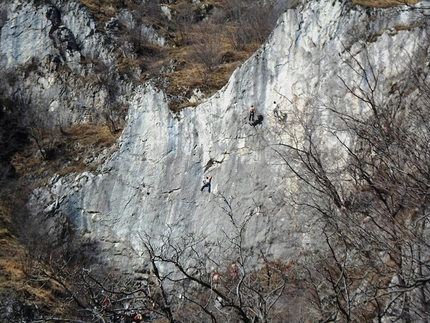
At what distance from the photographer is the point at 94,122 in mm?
23062

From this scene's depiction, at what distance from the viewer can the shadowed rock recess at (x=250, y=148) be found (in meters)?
13.6

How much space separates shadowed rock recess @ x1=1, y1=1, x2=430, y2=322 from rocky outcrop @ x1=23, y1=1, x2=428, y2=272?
0.04m

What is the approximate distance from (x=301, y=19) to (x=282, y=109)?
10.9 feet

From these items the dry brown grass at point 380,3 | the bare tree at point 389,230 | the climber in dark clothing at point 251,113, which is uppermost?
the dry brown grass at point 380,3

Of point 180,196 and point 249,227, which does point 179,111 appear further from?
point 249,227

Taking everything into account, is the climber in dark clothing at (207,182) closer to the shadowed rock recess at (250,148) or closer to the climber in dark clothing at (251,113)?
the shadowed rock recess at (250,148)

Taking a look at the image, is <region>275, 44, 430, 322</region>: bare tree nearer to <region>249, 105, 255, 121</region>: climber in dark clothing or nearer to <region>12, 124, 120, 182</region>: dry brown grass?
<region>249, 105, 255, 121</region>: climber in dark clothing

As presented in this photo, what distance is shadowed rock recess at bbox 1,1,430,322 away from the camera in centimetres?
1357

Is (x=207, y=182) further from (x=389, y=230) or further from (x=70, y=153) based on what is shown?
(x=389, y=230)

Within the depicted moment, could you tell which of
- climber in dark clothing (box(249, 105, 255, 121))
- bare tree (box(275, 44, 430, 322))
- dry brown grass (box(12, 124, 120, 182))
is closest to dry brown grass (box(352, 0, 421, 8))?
climber in dark clothing (box(249, 105, 255, 121))

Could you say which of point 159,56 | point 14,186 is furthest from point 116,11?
point 14,186

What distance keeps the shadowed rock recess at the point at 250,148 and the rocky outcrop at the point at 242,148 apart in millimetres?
40

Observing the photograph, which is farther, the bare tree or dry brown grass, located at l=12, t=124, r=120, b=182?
dry brown grass, located at l=12, t=124, r=120, b=182

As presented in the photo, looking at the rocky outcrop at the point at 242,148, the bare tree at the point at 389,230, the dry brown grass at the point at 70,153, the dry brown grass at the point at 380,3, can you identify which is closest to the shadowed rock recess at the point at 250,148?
the rocky outcrop at the point at 242,148
